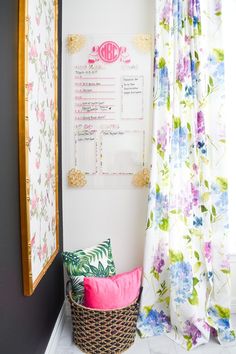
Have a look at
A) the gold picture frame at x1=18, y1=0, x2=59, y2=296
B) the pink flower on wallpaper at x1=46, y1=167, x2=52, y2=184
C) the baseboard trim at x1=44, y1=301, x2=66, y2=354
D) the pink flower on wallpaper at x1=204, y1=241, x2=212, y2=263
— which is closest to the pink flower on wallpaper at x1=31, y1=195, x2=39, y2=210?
the gold picture frame at x1=18, y1=0, x2=59, y2=296

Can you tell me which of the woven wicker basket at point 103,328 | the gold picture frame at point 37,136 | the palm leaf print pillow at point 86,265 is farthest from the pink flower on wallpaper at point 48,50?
the woven wicker basket at point 103,328

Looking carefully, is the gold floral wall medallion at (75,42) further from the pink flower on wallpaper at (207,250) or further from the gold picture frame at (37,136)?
the pink flower on wallpaper at (207,250)

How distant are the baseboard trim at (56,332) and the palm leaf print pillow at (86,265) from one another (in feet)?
0.77

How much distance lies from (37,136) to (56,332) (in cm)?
127

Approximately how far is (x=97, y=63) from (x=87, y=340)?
180cm

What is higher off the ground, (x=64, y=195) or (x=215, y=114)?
(x=215, y=114)

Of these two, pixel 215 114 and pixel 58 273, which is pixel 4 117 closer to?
pixel 58 273

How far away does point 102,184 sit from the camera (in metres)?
2.03

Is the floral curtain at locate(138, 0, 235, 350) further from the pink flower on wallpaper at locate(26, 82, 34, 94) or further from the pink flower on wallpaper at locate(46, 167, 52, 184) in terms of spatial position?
the pink flower on wallpaper at locate(26, 82, 34, 94)

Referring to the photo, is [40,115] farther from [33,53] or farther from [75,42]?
[75,42]

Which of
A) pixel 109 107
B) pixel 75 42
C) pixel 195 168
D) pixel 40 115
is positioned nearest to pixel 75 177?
pixel 109 107

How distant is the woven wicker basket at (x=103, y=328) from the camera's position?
1626mm

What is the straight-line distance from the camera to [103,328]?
1.63 metres

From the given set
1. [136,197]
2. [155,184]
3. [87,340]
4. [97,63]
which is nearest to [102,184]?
[136,197]
